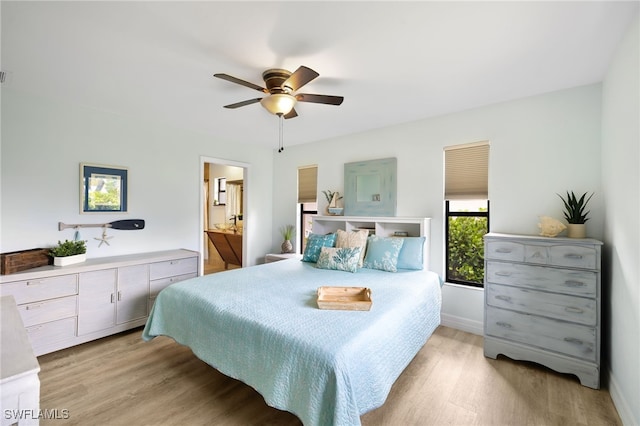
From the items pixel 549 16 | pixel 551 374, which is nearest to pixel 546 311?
pixel 551 374

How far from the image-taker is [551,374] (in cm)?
233

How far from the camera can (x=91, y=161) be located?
318cm

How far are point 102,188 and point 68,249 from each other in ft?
2.57

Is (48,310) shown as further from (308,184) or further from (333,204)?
(308,184)

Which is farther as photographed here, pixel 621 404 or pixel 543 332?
pixel 543 332

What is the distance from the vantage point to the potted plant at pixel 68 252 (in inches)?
108

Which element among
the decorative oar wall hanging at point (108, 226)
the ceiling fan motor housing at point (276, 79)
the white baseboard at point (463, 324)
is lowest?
the white baseboard at point (463, 324)

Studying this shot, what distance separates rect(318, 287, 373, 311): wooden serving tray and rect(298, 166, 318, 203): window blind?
8.34 ft

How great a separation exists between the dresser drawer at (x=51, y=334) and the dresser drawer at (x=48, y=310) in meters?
0.05

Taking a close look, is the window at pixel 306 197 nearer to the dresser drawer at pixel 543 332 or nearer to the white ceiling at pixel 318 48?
the white ceiling at pixel 318 48

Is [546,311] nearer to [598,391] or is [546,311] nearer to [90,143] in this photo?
[598,391]

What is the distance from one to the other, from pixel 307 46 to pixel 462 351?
2994 mm

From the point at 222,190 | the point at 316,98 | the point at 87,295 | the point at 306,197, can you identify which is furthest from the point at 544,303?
the point at 222,190

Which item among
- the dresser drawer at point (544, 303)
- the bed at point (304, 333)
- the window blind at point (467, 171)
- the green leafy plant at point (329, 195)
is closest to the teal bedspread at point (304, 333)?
the bed at point (304, 333)
